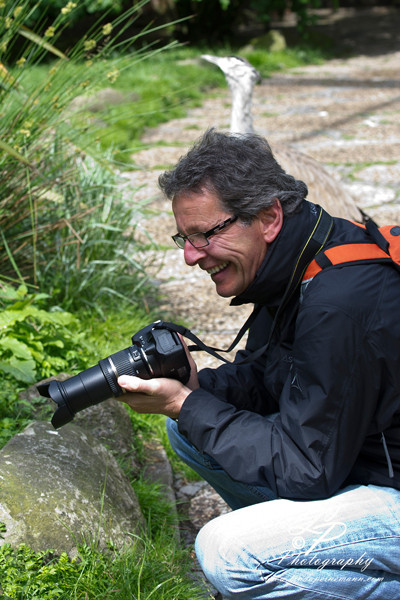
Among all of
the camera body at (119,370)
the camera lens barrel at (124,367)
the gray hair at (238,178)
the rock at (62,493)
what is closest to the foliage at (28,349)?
the rock at (62,493)

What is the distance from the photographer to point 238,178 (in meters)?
2.19

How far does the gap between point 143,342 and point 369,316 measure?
70cm

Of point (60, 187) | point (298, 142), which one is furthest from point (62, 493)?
point (298, 142)

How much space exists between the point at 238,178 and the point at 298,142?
6.71 meters

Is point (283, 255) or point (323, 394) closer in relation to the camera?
point (323, 394)

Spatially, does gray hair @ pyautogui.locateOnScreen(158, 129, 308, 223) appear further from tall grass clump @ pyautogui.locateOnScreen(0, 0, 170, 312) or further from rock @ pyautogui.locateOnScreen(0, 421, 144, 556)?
tall grass clump @ pyautogui.locateOnScreen(0, 0, 170, 312)

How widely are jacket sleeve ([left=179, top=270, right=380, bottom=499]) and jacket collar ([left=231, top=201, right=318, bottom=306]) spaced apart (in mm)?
176

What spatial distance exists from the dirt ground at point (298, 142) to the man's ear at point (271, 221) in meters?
1.35

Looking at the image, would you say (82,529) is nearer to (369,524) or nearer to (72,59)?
(369,524)

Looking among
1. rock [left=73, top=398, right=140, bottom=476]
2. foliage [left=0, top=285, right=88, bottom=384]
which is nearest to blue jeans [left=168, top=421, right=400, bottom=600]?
rock [left=73, top=398, right=140, bottom=476]

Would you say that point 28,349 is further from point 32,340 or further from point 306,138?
point 306,138

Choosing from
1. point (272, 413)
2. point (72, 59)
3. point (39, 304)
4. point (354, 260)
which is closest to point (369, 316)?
point (354, 260)

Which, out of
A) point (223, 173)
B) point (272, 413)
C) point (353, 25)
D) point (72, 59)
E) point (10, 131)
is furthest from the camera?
point (353, 25)

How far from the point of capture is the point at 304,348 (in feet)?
6.59
